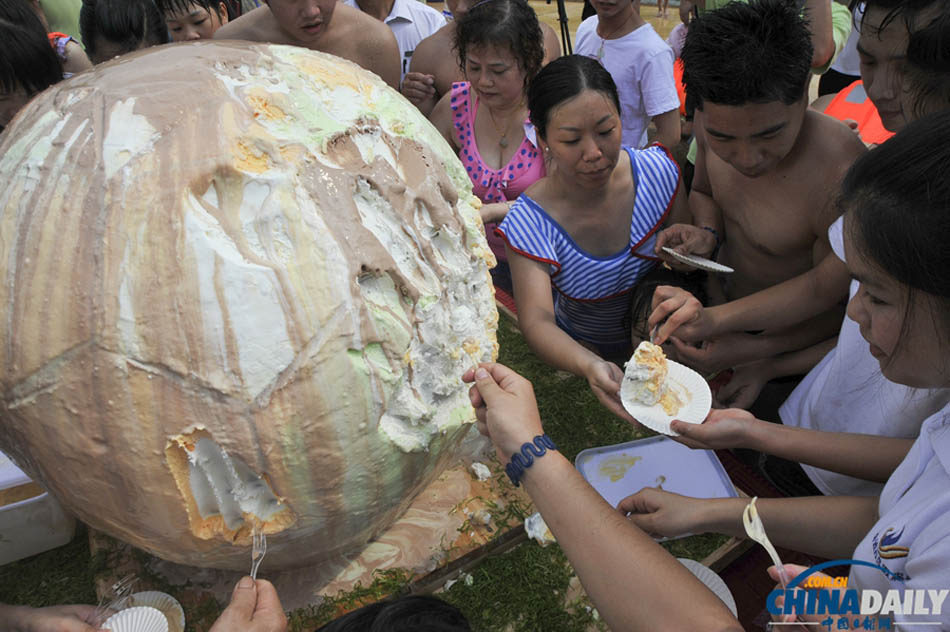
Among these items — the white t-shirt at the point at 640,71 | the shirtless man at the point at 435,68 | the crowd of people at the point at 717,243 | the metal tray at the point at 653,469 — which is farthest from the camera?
the shirtless man at the point at 435,68

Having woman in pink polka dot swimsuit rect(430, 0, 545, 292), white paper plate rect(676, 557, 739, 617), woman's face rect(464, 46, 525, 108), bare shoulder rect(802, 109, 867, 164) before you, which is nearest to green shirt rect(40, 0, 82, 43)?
woman in pink polka dot swimsuit rect(430, 0, 545, 292)

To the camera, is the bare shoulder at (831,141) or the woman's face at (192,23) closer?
the bare shoulder at (831,141)

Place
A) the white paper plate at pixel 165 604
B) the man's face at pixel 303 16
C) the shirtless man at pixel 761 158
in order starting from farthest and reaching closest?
the man's face at pixel 303 16 < the shirtless man at pixel 761 158 < the white paper plate at pixel 165 604

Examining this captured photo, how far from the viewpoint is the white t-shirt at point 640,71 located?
9.87ft

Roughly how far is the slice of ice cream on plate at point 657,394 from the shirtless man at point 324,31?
175 centimetres

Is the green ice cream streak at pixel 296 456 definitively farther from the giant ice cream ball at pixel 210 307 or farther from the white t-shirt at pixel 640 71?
the white t-shirt at pixel 640 71

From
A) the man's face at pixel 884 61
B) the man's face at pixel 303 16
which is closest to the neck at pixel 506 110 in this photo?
the man's face at pixel 303 16

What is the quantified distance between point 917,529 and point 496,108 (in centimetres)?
224

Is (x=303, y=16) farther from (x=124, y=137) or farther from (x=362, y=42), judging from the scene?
(x=124, y=137)

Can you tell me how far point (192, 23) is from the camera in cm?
271

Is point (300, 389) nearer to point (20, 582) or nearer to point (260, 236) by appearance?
point (260, 236)

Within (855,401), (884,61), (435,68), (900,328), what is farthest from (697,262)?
(435,68)

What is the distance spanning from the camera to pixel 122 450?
4.01ft

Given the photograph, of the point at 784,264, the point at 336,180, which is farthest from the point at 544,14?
the point at 336,180
